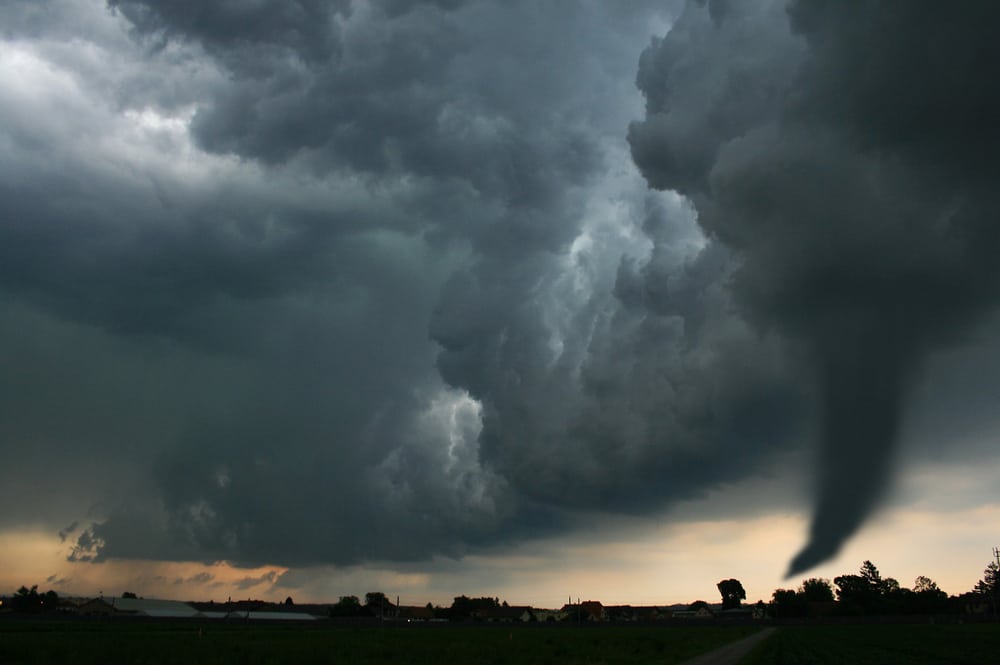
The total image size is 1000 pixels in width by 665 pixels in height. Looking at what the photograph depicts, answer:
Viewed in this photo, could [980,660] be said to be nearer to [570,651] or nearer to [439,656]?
[570,651]

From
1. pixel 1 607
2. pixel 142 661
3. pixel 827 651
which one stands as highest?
pixel 1 607

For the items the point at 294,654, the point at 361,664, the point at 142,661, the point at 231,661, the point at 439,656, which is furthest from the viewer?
the point at 439,656

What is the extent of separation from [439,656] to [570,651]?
55.5ft

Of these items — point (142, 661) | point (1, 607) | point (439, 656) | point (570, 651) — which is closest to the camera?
point (142, 661)

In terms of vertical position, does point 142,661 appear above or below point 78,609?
below

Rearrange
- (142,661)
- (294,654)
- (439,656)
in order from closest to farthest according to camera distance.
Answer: (142,661) → (294,654) → (439,656)

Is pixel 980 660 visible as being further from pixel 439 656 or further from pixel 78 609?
pixel 78 609

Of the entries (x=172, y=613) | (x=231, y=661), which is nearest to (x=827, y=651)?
(x=231, y=661)

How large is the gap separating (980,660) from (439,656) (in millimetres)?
38688

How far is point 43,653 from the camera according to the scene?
40.6m

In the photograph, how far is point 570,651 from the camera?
213ft

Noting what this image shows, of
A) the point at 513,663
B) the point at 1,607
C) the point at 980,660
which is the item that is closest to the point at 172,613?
the point at 1,607

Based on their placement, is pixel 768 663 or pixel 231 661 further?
pixel 768 663

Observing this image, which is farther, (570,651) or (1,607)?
(1,607)
